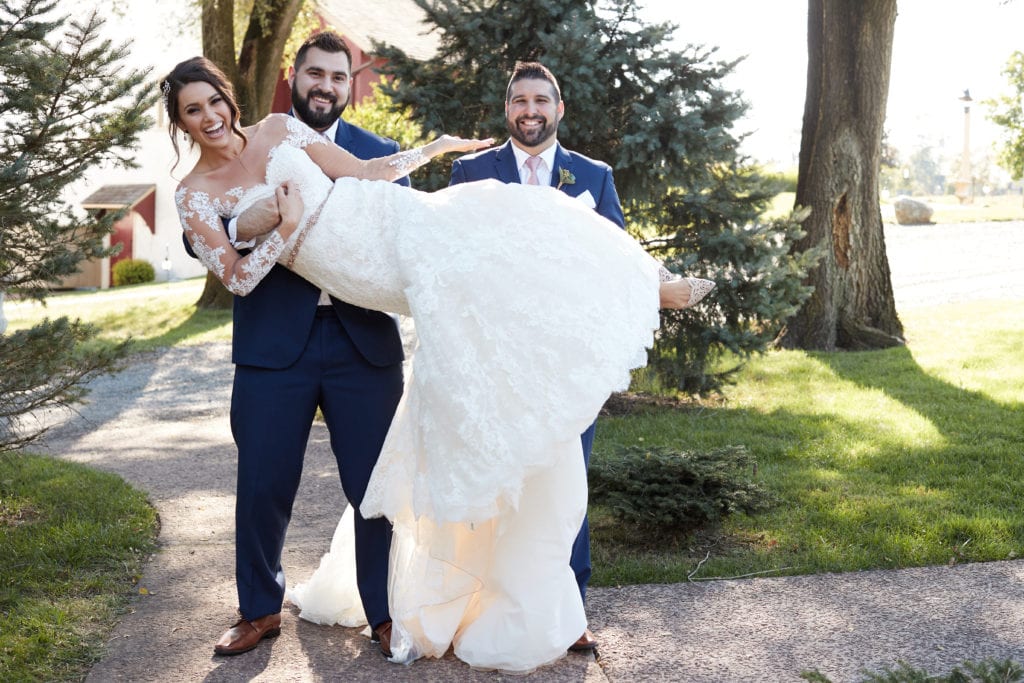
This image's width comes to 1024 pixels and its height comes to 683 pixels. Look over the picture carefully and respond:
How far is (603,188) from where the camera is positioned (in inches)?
184

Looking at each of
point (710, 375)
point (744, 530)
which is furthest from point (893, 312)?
point (744, 530)

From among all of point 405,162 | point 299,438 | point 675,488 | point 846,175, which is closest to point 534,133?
point 405,162

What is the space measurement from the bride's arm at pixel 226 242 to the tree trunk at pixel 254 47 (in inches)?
547

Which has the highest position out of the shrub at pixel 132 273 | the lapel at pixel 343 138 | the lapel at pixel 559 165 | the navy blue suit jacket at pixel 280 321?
the lapel at pixel 343 138

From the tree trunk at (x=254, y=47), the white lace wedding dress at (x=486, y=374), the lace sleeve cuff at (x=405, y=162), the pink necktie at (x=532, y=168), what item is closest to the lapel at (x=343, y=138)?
the lace sleeve cuff at (x=405, y=162)

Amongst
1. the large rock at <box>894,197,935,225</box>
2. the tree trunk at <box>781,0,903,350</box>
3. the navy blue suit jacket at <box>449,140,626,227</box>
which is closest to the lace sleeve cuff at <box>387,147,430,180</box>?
the navy blue suit jacket at <box>449,140,626,227</box>

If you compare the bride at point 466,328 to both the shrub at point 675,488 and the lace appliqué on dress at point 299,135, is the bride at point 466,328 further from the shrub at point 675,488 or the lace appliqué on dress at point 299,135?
the shrub at point 675,488

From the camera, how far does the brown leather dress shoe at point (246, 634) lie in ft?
13.7

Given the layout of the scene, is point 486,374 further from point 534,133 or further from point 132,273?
point 132,273

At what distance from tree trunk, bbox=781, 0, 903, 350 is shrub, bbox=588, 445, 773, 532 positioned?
7.07m

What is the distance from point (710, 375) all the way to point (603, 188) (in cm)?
491

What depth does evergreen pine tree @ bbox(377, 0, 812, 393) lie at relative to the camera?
330 inches

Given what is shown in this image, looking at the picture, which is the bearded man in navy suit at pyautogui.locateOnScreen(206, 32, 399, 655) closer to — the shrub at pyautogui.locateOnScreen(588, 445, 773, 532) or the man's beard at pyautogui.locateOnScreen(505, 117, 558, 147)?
the man's beard at pyautogui.locateOnScreen(505, 117, 558, 147)

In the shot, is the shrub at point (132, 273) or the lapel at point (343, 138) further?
the shrub at point (132, 273)
